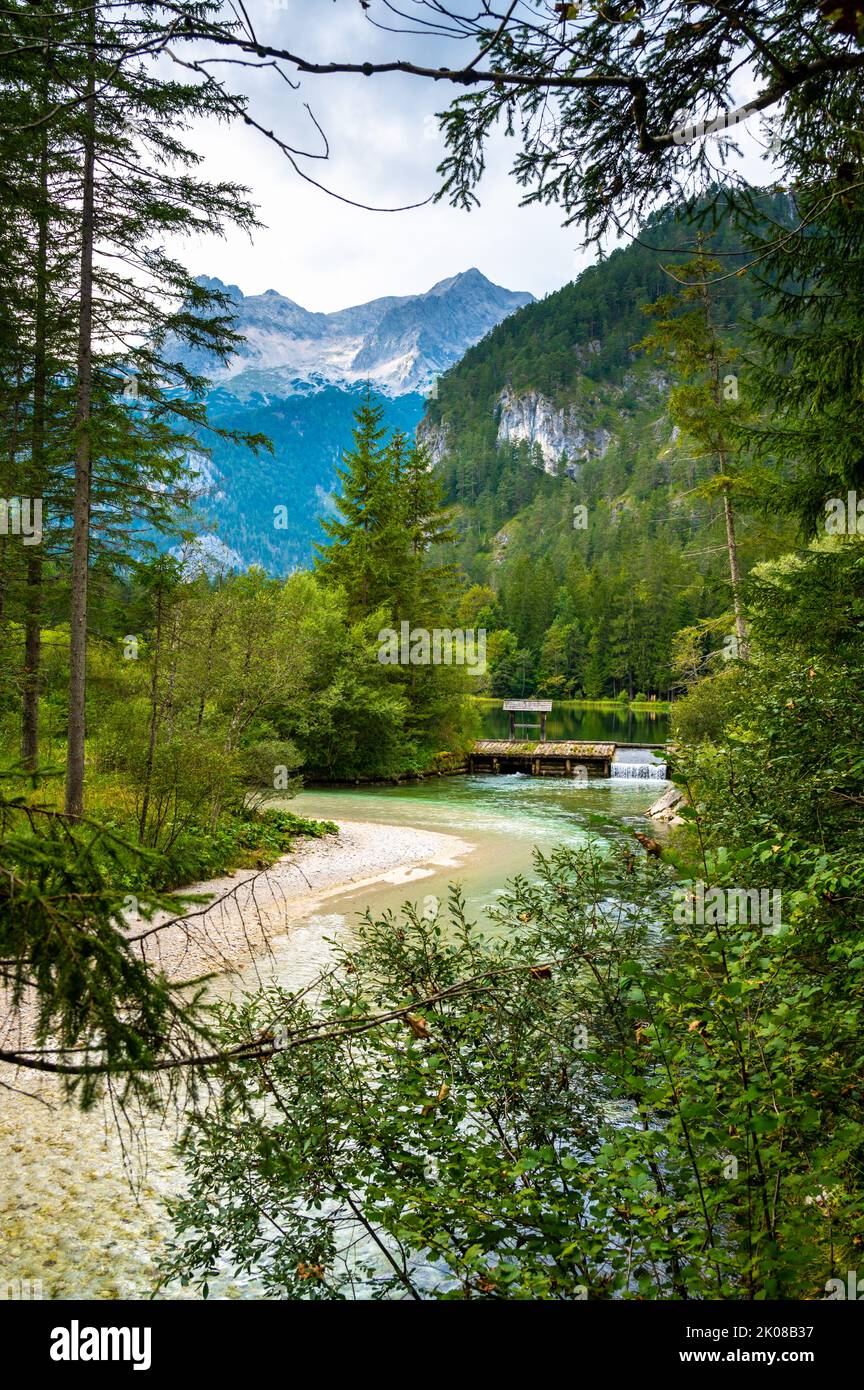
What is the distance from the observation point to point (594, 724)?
56.2 metres

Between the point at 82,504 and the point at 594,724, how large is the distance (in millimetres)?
48678

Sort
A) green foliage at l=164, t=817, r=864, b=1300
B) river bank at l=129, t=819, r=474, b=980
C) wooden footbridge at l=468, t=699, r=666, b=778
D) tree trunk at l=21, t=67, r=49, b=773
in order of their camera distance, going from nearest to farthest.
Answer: green foliage at l=164, t=817, r=864, b=1300
river bank at l=129, t=819, r=474, b=980
tree trunk at l=21, t=67, r=49, b=773
wooden footbridge at l=468, t=699, r=666, b=778

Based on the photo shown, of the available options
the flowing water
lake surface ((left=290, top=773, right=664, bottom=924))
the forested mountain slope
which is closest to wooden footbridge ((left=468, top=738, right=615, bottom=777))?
lake surface ((left=290, top=773, right=664, bottom=924))

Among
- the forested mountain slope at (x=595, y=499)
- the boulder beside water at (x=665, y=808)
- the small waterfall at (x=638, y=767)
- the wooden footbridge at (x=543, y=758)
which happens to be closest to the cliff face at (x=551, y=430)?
the forested mountain slope at (x=595, y=499)

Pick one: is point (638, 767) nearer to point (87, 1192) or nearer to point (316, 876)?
point (316, 876)

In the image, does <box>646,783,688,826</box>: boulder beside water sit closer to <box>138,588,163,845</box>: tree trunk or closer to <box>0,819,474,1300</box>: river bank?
<box>138,588,163,845</box>: tree trunk

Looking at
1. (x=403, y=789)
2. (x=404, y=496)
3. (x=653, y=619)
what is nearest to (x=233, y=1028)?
(x=403, y=789)

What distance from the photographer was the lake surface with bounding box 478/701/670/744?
4659 cm

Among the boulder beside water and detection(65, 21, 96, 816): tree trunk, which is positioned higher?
detection(65, 21, 96, 816): tree trunk

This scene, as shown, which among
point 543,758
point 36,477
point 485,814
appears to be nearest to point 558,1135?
point 36,477

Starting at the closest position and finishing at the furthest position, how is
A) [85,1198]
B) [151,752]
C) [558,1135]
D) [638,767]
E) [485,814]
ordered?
[558,1135], [85,1198], [151,752], [485,814], [638,767]

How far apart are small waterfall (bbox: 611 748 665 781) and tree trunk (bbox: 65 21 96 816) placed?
868 inches

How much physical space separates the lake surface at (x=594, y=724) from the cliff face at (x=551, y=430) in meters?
113
